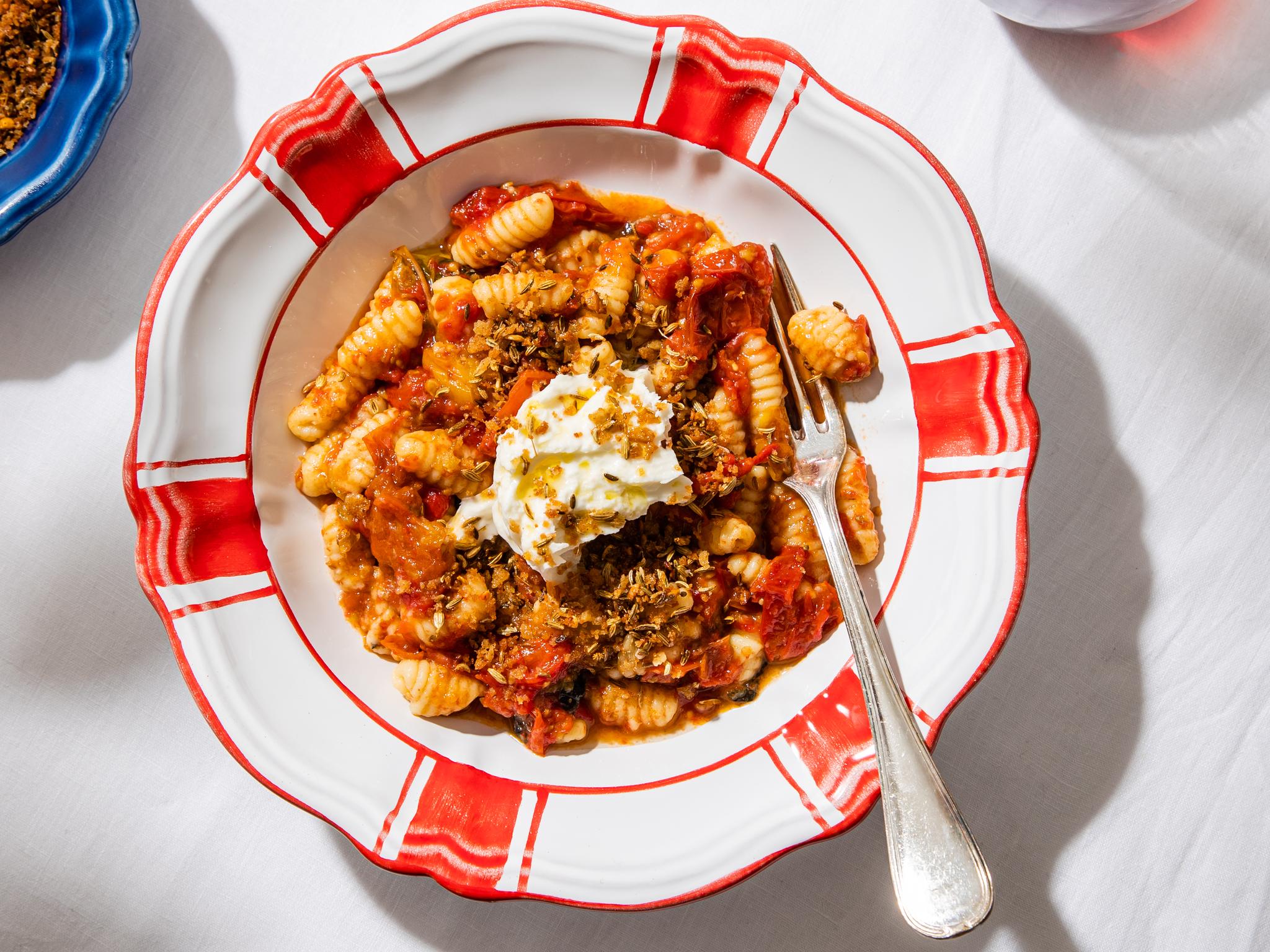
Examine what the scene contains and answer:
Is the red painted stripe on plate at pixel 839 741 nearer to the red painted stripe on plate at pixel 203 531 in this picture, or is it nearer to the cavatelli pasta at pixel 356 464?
the cavatelli pasta at pixel 356 464

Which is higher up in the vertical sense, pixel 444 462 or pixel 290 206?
pixel 290 206

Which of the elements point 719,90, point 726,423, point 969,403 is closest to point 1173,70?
point 969,403

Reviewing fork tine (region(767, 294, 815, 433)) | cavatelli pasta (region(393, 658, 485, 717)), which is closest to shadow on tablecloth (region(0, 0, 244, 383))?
cavatelli pasta (region(393, 658, 485, 717))

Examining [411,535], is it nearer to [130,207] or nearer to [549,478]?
[549,478]

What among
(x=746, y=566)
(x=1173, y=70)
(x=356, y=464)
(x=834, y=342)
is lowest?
(x=356, y=464)

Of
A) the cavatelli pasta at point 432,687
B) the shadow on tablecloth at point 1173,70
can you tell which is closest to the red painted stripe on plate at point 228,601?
the cavatelli pasta at point 432,687

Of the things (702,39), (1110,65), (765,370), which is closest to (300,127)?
(702,39)
